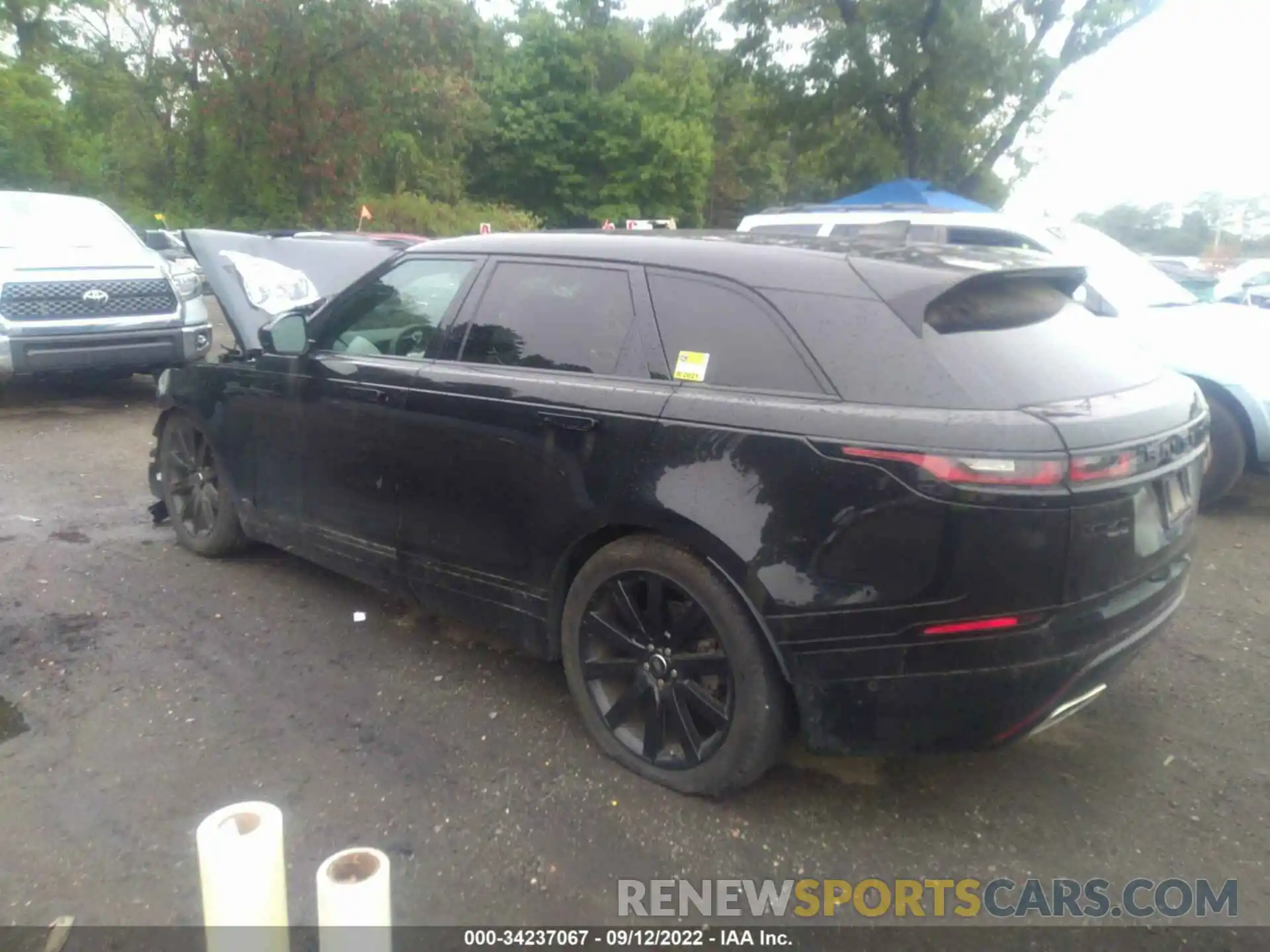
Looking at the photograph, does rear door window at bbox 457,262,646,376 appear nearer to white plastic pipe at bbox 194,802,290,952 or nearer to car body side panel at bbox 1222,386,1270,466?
white plastic pipe at bbox 194,802,290,952

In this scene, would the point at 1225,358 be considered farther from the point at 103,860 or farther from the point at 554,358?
the point at 103,860

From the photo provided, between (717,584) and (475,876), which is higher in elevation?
(717,584)

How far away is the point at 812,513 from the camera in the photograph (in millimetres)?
2781

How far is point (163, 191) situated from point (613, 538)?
28606mm

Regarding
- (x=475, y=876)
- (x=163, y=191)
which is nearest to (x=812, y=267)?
(x=475, y=876)

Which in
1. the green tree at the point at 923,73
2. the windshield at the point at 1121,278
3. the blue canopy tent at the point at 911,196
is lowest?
the windshield at the point at 1121,278

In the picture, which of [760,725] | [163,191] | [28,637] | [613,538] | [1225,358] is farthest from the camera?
Result: [163,191]

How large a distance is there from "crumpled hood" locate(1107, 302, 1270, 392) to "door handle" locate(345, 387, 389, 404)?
13.8 ft

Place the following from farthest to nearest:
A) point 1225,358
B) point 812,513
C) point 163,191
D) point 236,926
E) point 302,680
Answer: point 163,191 < point 1225,358 < point 302,680 < point 812,513 < point 236,926

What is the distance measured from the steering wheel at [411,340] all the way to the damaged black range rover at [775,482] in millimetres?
24

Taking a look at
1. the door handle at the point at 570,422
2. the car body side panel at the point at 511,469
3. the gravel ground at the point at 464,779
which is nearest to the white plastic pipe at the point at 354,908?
the gravel ground at the point at 464,779

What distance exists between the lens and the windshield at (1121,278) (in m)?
6.92

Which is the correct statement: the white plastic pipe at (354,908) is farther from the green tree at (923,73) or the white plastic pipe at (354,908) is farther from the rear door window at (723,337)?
the green tree at (923,73)

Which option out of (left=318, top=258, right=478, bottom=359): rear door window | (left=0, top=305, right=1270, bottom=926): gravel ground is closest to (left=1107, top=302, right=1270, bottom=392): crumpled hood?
(left=0, top=305, right=1270, bottom=926): gravel ground
